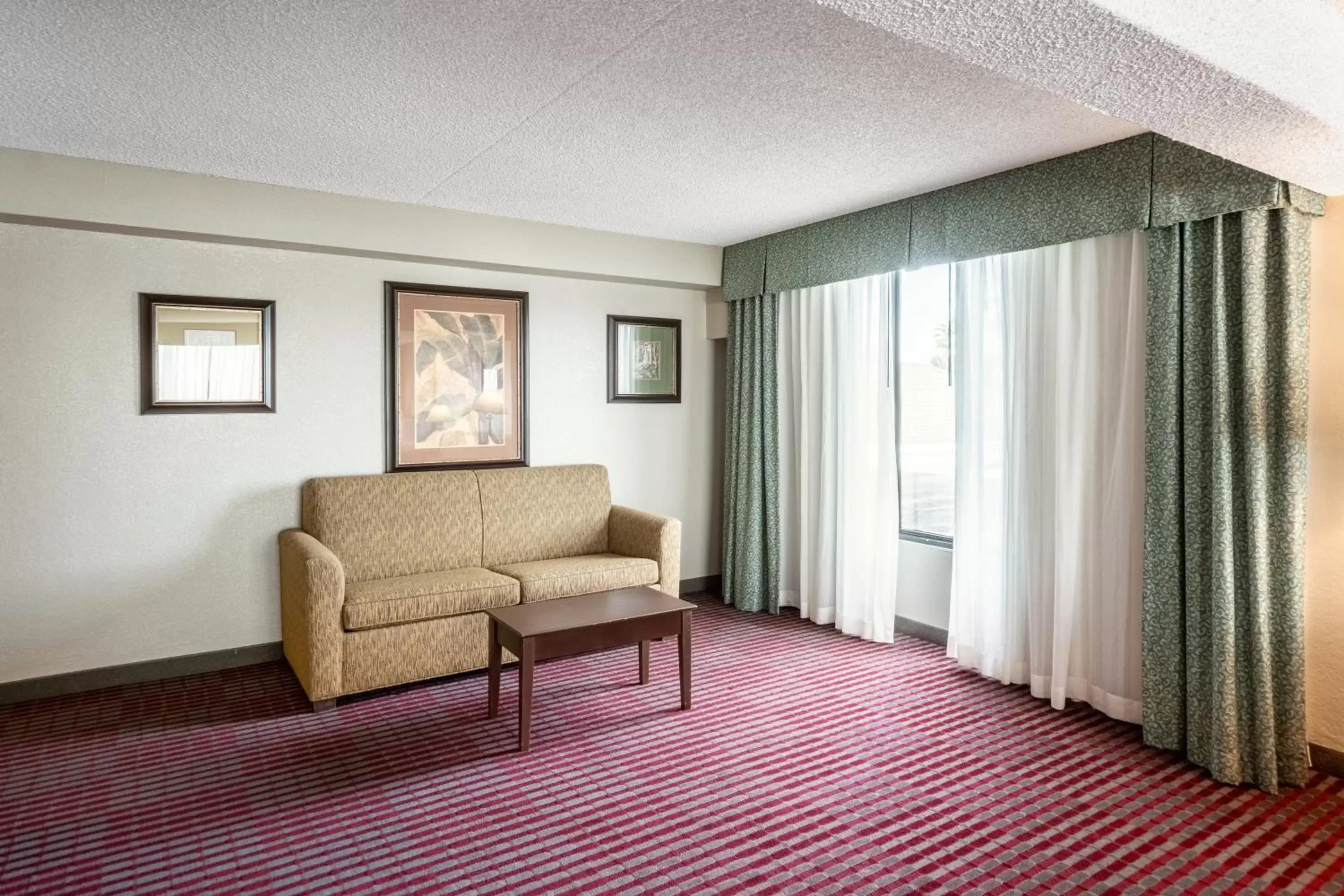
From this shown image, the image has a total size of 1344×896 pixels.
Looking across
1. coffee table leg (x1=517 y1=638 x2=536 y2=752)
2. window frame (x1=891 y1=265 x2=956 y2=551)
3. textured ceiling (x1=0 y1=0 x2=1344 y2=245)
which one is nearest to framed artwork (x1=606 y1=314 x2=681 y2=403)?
textured ceiling (x1=0 y1=0 x2=1344 y2=245)

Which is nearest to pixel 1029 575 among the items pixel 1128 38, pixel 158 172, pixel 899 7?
pixel 1128 38

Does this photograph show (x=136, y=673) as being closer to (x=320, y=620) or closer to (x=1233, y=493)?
(x=320, y=620)

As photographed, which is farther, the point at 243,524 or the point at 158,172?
the point at 243,524

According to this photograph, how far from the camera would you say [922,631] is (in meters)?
4.49

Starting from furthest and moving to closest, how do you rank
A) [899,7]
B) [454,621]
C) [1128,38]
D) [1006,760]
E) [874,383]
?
[874,383] → [454,621] → [1006,760] → [1128,38] → [899,7]

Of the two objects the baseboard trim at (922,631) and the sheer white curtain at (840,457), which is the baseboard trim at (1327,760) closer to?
the baseboard trim at (922,631)

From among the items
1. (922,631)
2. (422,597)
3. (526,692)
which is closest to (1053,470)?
(922,631)

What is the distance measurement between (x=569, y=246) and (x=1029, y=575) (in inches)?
119

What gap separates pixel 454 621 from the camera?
12.4ft

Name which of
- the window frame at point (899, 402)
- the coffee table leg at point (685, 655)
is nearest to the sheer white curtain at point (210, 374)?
the coffee table leg at point (685, 655)

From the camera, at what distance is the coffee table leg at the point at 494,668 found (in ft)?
11.0

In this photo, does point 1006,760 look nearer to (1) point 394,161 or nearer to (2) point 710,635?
(2) point 710,635

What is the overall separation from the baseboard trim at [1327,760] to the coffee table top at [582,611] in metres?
2.30

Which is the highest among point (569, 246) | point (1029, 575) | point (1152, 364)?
point (569, 246)
